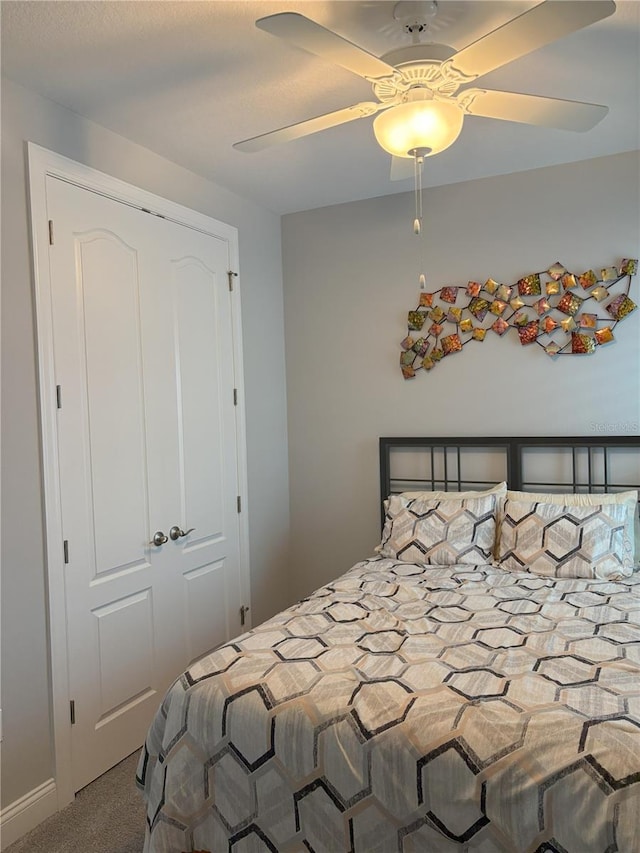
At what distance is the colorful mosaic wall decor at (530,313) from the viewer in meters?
3.01

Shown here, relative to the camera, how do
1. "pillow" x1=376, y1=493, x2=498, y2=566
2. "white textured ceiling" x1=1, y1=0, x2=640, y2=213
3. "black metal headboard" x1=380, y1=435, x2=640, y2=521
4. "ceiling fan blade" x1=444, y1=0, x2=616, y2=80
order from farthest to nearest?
"black metal headboard" x1=380, y1=435, x2=640, y2=521
"pillow" x1=376, y1=493, x2=498, y2=566
"white textured ceiling" x1=1, y1=0, x2=640, y2=213
"ceiling fan blade" x1=444, y1=0, x2=616, y2=80

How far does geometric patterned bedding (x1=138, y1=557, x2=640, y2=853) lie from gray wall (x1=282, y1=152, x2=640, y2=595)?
135cm

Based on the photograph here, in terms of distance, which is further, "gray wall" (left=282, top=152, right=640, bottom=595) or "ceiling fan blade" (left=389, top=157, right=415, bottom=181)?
"gray wall" (left=282, top=152, right=640, bottom=595)

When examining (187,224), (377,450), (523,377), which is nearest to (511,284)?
(523,377)

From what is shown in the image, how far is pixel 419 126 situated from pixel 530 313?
1.68 metres

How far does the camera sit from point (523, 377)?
3.21 m

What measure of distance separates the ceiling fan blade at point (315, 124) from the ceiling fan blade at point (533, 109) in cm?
26

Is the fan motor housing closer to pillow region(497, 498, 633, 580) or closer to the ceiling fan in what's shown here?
the ceiling fan

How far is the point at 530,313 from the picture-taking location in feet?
10.4

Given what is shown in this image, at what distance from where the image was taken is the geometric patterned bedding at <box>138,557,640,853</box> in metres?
1.39

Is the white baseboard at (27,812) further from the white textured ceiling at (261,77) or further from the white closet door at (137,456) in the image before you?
the white textured ceiling at (261,77)

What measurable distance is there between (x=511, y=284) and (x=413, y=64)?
1726 mm

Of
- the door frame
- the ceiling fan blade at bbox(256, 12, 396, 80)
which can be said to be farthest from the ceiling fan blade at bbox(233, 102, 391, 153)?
the door frame

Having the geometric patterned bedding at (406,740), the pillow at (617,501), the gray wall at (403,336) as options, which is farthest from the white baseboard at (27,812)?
the pillow at (617,501)
